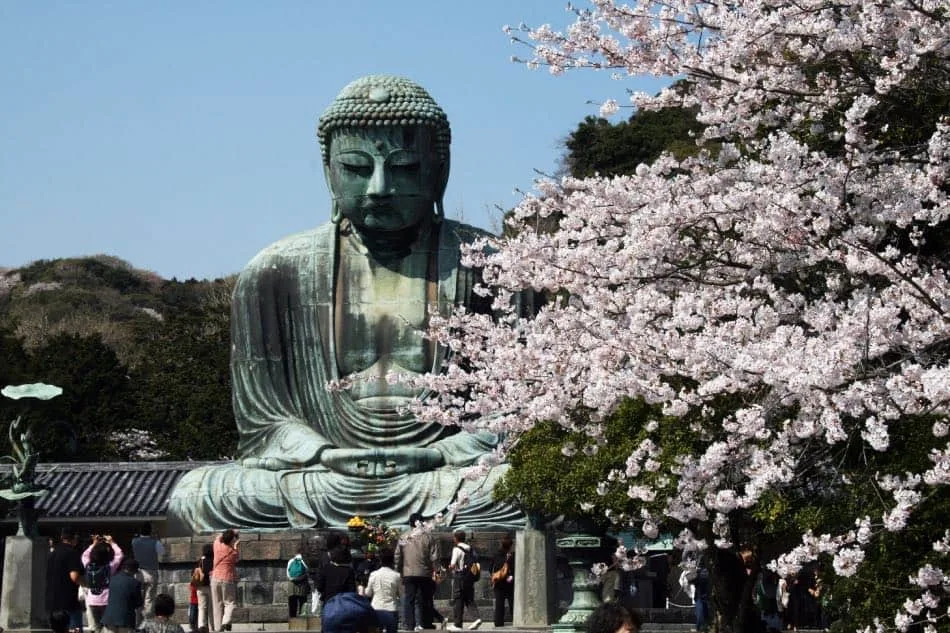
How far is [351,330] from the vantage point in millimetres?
21234

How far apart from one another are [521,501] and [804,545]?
417 cm

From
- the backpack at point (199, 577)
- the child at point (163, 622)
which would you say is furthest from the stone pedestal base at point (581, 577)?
the backpack at point (199, 577)

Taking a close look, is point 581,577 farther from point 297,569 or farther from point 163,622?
point 297,569

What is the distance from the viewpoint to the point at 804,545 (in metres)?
10.4

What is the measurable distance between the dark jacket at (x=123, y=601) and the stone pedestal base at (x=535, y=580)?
3.95 m

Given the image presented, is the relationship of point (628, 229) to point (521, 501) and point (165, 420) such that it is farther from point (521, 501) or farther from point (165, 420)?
point (165, 420)

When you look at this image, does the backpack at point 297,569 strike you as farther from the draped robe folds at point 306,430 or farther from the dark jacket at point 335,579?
the dark jacket at point 335,579

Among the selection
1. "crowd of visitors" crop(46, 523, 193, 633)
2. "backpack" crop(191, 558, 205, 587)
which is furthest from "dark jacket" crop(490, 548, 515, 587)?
"crowd of visitors" crop(46, 523, 193, 633)

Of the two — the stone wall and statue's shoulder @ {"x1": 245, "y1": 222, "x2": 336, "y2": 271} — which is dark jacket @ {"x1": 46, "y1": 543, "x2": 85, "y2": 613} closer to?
the stone wall

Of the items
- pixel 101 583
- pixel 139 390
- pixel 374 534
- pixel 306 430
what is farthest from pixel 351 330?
pixel 139 390

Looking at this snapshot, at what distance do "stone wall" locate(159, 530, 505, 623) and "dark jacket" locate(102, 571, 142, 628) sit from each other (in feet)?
15.1

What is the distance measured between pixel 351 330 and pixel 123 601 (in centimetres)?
768

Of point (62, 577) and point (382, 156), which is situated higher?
point (382, 156)

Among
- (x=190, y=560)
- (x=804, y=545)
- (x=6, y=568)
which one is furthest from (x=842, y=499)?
(x=6, y=568)
